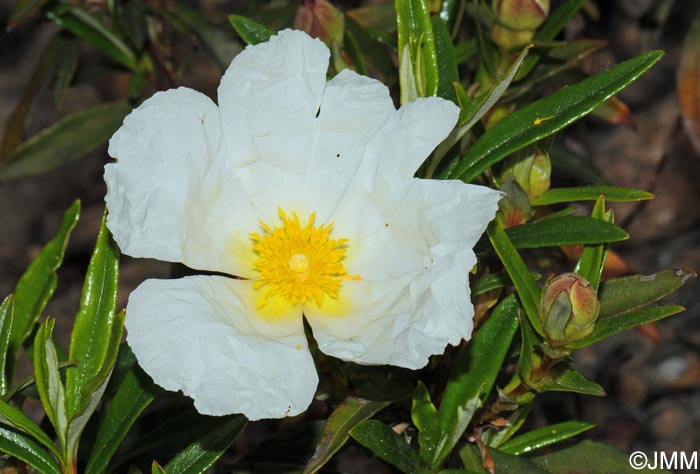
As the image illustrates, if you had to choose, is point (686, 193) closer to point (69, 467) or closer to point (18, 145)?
point (18, 145)

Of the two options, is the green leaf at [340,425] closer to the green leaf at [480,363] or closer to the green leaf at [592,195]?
the green leaf at [480,363]

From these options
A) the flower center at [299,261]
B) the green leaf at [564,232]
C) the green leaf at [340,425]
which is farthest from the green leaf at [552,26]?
the green leaf at [340,425]

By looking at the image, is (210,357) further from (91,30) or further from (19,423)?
(91,30)

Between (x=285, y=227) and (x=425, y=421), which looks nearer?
(x=425, y=421)

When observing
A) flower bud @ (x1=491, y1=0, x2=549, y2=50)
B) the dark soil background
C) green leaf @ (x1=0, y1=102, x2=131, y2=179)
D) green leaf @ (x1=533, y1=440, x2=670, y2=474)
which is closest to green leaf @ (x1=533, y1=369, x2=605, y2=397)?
green leaf @ (x1=533, y1=440, x2=670, y2=474)

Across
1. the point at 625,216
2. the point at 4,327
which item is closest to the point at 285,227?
the point at 4,327

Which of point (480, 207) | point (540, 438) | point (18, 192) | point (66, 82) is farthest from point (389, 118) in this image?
point (18, 192)

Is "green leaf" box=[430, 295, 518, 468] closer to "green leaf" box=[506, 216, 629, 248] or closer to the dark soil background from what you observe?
"green leaf" box=[506, 216, 629, 248]
